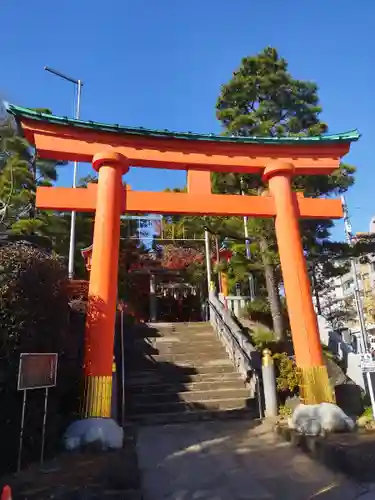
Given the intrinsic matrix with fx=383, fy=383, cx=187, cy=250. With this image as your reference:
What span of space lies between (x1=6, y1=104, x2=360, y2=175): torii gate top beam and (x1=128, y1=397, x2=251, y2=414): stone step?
17.4ft

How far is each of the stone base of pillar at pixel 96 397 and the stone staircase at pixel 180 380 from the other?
2361mm

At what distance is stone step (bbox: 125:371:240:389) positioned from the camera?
31.3 feet

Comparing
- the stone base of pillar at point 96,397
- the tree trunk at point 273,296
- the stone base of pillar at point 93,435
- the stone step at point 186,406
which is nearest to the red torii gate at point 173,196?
the stone base of pillar at point 96,397

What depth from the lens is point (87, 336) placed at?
660 centimetres

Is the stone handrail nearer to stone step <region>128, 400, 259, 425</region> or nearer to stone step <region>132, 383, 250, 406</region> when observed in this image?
stone step <region>132, 383, 250, 406</region>

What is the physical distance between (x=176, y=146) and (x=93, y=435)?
18.8 feet

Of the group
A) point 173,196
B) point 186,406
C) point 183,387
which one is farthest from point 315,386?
point 173,196

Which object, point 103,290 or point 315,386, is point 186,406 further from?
point 103,290

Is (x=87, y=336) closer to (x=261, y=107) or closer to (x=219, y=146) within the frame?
(x=219, y=146)

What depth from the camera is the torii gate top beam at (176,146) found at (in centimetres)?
753

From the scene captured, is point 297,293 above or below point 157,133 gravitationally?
below

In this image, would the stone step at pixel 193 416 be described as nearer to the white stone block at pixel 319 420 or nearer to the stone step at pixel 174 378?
the stone step at pixel 174 378

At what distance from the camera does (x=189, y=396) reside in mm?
8969

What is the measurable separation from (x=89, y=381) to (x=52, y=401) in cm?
92
